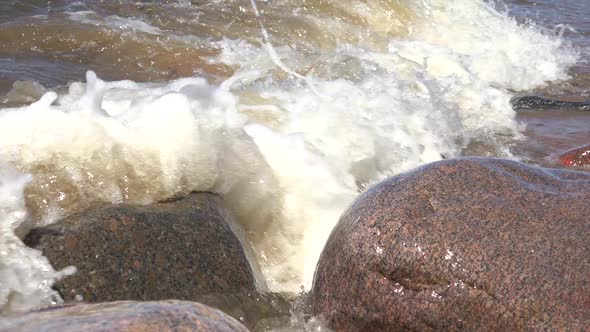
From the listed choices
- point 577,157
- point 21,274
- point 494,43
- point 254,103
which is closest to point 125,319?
point 21,274

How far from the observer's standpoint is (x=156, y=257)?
160 inches

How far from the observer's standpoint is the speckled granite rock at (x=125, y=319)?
272 centimetres

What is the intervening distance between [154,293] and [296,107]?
2856mm

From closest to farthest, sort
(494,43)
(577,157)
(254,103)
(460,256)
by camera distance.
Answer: (460,256) → (254,103) → (577,157) → (494,43)

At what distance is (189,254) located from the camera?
4.17 metres

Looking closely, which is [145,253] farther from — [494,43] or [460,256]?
[494,43]

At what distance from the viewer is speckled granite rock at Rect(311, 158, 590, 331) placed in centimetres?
376

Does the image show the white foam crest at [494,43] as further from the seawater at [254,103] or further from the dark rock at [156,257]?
the dark rock at [156,257]

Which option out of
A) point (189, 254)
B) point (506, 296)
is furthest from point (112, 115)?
point (506, 296)

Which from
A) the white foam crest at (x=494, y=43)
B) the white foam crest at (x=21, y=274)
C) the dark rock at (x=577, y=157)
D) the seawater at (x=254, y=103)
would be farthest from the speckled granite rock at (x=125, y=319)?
the white foam crest at (x=494, y=43)

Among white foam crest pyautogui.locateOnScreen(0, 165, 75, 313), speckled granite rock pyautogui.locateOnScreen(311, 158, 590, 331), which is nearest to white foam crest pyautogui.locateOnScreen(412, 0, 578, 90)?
speckled granite rock pyautogui.locateOnScreen(311, 158, 590, 331)

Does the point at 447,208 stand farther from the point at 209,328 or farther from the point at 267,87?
the point at 267,87

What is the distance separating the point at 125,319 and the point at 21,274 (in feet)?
3.89

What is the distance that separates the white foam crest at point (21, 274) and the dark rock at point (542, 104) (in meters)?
5.69
